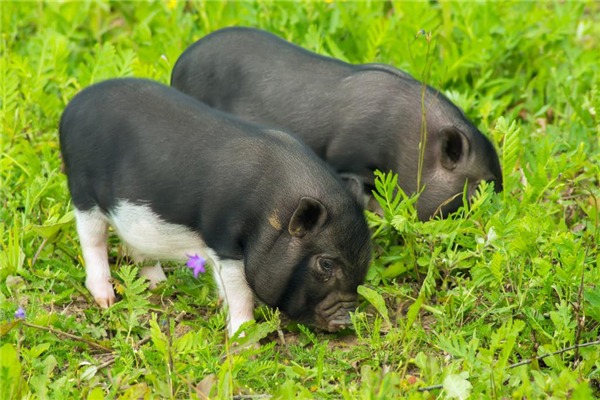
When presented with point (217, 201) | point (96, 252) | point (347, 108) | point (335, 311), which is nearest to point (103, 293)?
point (96, 252)

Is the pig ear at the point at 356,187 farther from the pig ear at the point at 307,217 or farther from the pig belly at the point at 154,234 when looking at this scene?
the pig belly at the point at 154,234

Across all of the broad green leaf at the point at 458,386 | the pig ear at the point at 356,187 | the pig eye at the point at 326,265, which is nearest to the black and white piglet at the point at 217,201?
the pig eye at the point at 326,265

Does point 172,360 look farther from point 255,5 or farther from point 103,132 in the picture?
point 255,5

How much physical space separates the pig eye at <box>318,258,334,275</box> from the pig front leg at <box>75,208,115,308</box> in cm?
128

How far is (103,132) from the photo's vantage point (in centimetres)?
581

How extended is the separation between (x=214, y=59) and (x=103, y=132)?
155 cm

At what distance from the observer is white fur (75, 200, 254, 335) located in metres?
5.56

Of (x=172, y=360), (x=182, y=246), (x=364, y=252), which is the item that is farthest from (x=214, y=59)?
(x=172, y=360)

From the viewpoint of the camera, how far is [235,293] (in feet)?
18.3

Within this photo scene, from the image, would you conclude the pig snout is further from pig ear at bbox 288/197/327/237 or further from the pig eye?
pig ear at bbox 288/197/327/237

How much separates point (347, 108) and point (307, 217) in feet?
5.05

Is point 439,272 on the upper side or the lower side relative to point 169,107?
lower

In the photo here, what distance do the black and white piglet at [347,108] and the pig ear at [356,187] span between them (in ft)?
0.25

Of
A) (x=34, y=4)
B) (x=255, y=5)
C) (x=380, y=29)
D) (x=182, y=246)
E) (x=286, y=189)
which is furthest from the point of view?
(x=34, y=4)
